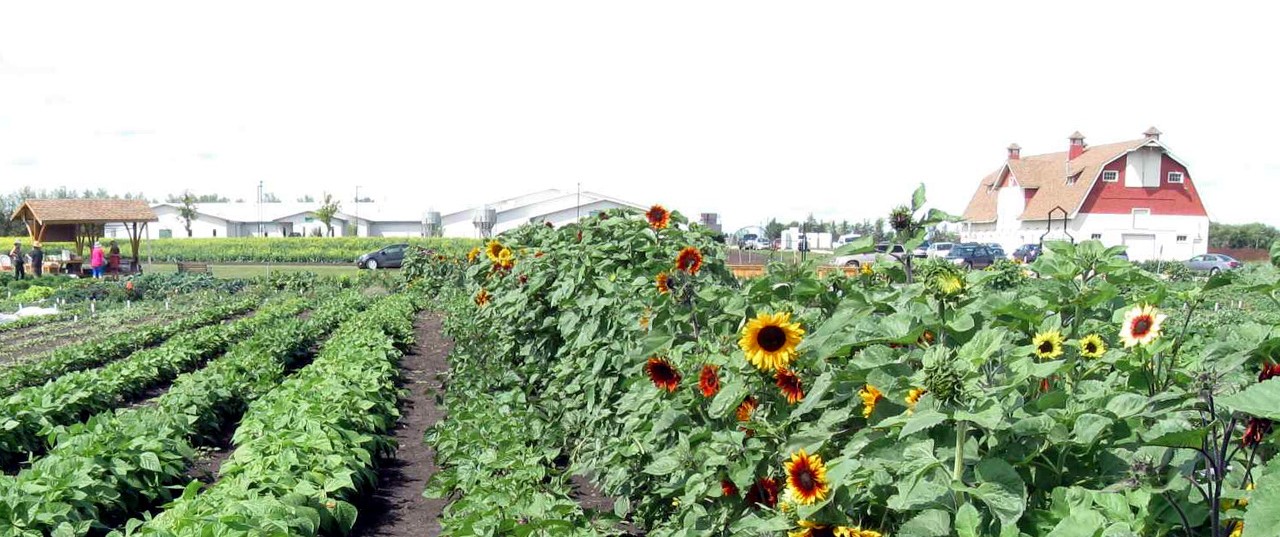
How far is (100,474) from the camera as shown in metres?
5.25

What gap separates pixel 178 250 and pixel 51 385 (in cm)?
4735

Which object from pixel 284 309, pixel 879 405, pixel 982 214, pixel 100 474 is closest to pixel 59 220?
pixel 284 309

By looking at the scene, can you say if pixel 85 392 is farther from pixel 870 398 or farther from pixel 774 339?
pixel 870 398

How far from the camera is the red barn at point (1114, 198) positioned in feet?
131

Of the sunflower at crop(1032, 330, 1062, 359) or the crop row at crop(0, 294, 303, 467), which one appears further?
the crop row at crop(0, 294, 303, 467)

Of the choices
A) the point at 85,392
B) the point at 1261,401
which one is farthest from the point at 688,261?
the point at 85,392

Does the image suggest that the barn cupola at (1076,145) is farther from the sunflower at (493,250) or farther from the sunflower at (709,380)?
the sunflower at (709,380)

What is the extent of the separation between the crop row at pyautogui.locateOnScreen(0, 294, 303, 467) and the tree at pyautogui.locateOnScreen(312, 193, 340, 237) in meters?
58.3

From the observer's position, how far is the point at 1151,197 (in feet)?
133

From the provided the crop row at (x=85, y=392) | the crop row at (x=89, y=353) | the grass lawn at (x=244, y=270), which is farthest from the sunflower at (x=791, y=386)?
the grass lawn at (x=244, y=270)

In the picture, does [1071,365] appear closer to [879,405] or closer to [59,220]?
[879,405]

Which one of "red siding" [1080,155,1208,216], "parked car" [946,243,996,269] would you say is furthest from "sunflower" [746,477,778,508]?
"red siding" [1080,155,1208,216]

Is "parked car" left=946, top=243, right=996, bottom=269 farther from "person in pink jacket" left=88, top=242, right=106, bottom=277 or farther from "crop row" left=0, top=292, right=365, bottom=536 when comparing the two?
"crop row" left=0, top=292, right=365, bottom=536

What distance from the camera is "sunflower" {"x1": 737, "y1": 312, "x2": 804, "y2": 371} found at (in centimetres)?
271
